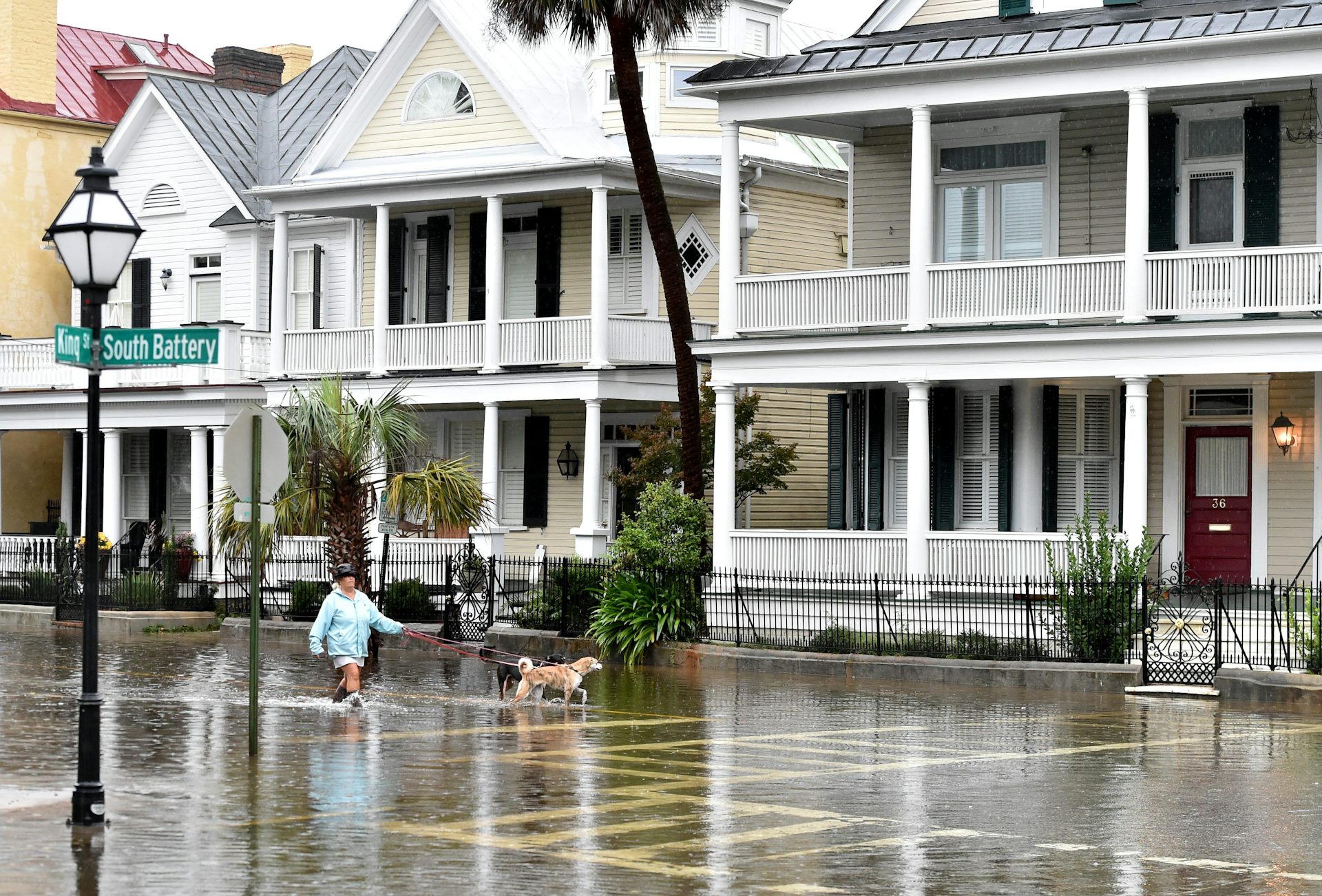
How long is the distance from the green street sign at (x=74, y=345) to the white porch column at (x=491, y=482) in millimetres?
19018

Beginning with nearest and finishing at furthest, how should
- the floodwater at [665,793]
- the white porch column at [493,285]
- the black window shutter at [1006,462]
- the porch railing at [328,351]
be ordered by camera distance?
the floodwater at [665,793], the black window shutter at [1006,462], the white porch column at [493,285], the porch railing at [328,351]

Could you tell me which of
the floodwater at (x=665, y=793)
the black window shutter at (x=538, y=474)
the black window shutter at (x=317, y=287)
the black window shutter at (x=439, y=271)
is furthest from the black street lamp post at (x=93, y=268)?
the black window shutter at (x=317, y=287)

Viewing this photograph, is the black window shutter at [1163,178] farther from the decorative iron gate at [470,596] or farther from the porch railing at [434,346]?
the porch railing at [434,346]

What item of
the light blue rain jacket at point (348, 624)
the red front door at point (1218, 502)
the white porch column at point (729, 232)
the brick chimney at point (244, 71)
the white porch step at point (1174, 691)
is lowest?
the white porch step at point (1174, 691)

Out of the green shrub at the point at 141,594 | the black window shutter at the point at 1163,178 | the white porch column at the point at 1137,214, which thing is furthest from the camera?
the green shrub at the point at 141,594

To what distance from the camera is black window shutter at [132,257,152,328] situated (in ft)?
137

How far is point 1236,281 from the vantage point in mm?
24500

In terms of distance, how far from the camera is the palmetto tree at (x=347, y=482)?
90.5 ft

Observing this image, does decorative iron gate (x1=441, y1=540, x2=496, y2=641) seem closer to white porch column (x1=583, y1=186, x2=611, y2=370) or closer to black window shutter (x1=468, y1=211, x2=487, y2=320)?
white porch column (x1=583, y1=186, x2=611, y2=370)

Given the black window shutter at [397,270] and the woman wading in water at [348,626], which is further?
the black window shutter at [397,270]

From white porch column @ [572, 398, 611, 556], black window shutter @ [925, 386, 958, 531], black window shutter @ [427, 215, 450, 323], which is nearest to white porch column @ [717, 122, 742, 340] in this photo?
black window shutter @ [925, 386, 958, 531]

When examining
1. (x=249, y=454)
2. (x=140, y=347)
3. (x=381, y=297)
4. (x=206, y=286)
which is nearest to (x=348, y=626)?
(x=249, y=454)

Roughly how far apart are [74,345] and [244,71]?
3432 centimetres

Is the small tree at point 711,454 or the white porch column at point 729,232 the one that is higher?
the white porch column at point 729,232
